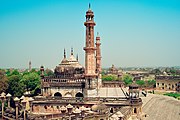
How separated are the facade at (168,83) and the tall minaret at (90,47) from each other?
4380cm

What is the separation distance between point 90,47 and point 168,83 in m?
45.5

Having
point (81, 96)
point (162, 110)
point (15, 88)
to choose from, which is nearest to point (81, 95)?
point (81, 96)

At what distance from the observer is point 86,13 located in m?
39.9

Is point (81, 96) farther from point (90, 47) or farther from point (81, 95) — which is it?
point (90, 47)

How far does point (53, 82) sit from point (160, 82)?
145 feet

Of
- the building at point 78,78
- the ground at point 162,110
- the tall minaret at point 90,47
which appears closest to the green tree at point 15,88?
the building at point 78,78

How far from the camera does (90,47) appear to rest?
39.0m

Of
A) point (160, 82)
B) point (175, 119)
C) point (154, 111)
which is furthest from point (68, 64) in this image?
point (160, 82)

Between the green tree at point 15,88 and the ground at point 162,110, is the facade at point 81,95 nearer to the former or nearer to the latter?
the ground at point 162,110

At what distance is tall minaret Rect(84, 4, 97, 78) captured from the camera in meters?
38.9

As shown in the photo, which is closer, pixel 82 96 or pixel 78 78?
pixel 82 96

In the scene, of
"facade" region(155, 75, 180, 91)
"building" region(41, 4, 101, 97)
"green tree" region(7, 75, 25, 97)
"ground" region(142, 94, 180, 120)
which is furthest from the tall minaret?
"facade" region(155, 75, 180, 91)

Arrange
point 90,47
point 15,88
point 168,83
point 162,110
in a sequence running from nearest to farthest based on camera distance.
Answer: point 162,110
point 90,47
point 15,88
point 168,83

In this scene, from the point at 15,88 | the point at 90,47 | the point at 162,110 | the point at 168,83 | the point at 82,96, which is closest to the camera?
the point at 162,110
